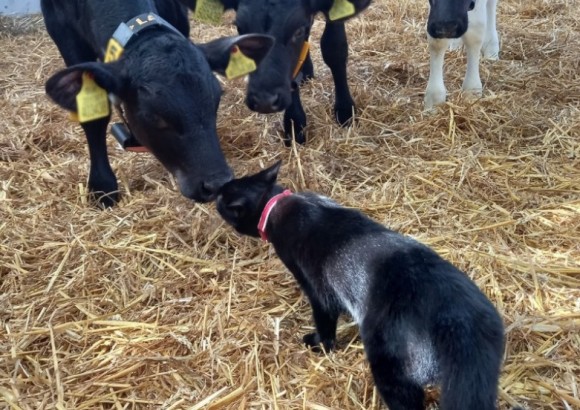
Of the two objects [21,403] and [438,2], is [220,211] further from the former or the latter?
[438,2]

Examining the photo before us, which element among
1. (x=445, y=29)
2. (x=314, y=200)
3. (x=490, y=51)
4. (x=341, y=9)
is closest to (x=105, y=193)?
(x=314, y=200)

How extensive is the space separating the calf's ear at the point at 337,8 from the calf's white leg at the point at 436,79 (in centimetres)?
105

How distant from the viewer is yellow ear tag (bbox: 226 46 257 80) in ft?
12.0

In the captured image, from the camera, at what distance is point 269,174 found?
3072 mm

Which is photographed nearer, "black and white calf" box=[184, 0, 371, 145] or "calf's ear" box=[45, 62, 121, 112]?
"calf's ear" box=[45, 62, 121, 112]

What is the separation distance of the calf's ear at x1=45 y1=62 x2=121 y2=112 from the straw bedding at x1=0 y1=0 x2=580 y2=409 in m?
0.86

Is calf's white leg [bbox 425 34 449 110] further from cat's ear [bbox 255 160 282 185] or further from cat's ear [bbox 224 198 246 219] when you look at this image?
cat's ear [bbox 224 198 246 219]

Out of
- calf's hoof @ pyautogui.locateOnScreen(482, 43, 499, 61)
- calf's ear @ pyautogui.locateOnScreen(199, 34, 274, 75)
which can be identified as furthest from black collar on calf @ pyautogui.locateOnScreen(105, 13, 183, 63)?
calf's hoof @ pyautogui.locateOnScreen(482, 43, 499, 61)

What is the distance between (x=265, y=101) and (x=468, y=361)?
7.77ft

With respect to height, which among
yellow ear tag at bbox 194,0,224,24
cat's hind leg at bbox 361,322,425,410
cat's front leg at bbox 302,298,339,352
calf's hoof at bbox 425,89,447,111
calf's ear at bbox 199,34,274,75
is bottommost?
calf's hoof at bbox 425,89,447,111

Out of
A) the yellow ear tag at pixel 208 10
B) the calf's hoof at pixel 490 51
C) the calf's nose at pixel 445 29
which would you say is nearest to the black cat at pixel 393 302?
the yellow ear tag at pixel 208 10

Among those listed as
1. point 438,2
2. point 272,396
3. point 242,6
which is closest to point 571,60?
point 438,2

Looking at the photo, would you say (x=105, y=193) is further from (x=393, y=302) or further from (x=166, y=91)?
(x=393, y=302)

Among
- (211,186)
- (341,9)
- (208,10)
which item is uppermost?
(208,10)
